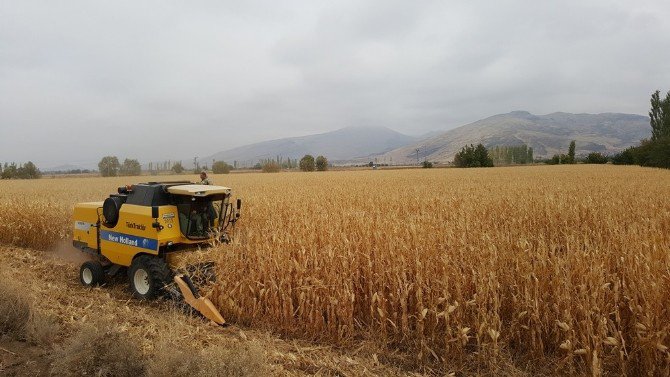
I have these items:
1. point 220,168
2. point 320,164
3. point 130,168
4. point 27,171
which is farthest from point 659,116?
point 27,171

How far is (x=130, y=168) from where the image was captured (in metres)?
64.2

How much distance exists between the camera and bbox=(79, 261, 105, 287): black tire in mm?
7219

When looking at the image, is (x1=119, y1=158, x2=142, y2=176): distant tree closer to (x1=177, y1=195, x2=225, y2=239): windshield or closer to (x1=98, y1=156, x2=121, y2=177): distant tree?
(x1=98, y1=156, x2=121, y2=177): distant tree

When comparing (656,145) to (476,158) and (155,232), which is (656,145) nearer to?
(476,158)

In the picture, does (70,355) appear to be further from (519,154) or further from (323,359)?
(519,154)

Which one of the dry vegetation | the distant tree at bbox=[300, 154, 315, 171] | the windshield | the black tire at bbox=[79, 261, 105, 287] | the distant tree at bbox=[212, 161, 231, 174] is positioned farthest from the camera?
the distant tree at bbox=[300, 154, 315, 171]

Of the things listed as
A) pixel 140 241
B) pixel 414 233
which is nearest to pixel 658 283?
pixel 414 233

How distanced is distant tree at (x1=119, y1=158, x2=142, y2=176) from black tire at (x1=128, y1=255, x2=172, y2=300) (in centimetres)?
6262

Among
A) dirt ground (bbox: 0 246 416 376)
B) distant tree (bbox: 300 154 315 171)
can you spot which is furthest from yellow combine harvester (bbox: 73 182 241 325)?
distant tree (bbox: 300 154 315 171)

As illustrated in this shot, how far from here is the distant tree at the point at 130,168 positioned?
62125 mm

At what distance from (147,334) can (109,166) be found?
67.6 m

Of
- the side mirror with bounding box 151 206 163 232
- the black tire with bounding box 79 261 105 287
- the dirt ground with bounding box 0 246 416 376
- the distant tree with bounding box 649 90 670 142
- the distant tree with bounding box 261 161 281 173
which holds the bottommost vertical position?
the dirt ground with bounding box 0 246 416 376

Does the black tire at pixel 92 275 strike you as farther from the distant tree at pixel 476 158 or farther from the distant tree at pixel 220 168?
the distant tree at pixel 476 158

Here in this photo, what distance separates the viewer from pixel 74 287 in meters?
7.38
